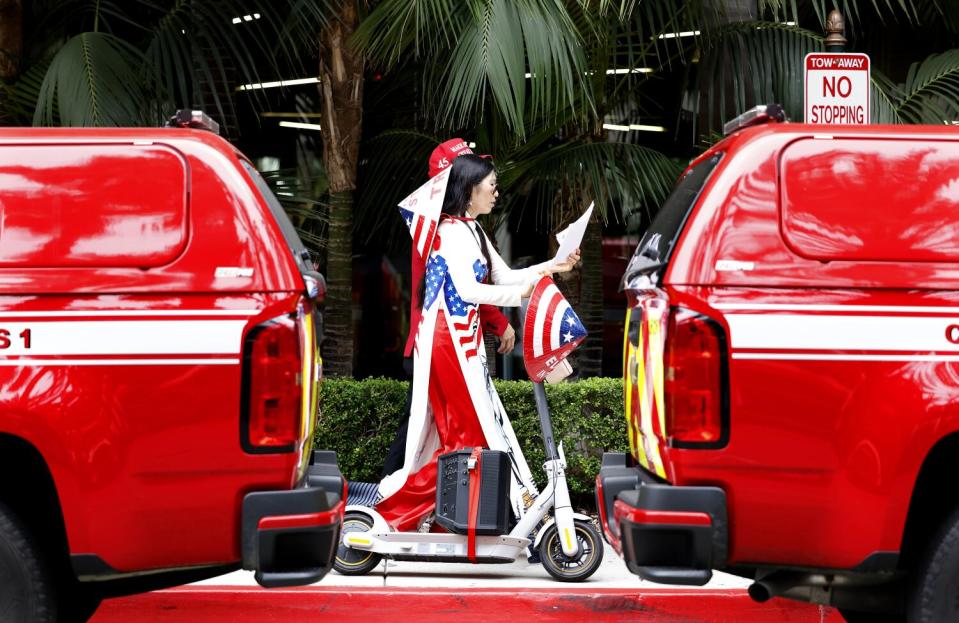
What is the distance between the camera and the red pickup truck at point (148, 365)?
408 centimetres

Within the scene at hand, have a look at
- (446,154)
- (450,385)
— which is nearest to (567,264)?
(450,385)

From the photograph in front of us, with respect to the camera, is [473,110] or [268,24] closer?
[473,110]

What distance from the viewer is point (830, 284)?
160 inches

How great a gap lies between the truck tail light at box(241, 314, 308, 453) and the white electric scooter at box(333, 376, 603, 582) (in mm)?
2008

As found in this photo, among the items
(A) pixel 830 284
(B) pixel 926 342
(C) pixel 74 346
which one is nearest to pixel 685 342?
(A) pixel 830 284

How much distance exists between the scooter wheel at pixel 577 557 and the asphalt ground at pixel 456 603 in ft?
0.19

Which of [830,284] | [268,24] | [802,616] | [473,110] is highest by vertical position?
[268,24]

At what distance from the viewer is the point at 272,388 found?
4.15 meters

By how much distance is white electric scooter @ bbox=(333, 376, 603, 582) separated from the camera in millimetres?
6035

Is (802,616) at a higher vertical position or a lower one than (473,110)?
lower

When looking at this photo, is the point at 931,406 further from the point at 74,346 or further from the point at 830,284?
the point at 74,346

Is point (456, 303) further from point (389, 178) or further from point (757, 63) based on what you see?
point (389, 178)

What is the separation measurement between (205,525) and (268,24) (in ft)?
19.9

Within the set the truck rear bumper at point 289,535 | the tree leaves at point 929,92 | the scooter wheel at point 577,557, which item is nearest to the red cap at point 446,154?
the scooter wheel at point 577,557
